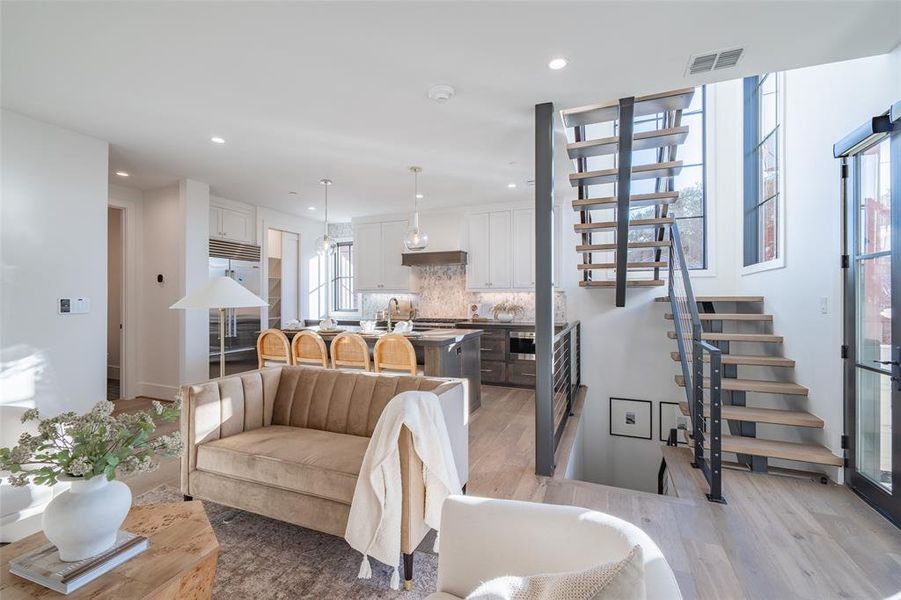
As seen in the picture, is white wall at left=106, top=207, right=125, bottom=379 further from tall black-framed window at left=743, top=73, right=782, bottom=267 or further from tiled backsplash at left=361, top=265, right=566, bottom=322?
tall black-framed window at left=743, top=73, right=782, bottom=267

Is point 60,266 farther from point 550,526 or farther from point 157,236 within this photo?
point 550,526

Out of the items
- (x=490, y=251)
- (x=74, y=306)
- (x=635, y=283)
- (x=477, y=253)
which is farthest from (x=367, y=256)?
(x=635, y=283)

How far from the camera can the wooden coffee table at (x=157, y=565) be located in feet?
3.92

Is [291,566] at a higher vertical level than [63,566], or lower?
lower

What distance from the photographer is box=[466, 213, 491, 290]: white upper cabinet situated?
5.98 meters

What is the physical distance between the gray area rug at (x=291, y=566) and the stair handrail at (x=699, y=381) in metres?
1.84

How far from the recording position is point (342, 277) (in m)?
7.73

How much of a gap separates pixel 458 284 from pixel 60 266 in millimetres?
4675

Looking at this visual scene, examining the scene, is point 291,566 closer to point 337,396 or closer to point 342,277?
point 337,396

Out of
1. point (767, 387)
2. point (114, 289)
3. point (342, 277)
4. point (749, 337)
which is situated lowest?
point (767, 387)

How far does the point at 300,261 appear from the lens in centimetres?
692

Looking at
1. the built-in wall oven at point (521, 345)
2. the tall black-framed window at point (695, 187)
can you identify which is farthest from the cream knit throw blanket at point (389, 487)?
the tall black-framed window at point (695, 187)

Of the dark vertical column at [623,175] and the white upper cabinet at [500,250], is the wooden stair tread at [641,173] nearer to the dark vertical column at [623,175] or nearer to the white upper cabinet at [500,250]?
the dark vertical column at [623,175]

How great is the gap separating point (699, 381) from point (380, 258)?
5.13 m
